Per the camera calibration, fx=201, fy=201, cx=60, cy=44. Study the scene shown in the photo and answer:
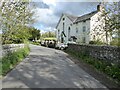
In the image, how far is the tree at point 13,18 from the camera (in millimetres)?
12952

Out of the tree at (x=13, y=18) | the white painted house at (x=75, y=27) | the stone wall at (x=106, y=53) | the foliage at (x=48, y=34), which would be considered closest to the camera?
the stone wall at (x=106, y=53)

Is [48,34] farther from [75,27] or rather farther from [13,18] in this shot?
[13,18]

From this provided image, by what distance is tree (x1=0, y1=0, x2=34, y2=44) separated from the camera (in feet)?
42.5

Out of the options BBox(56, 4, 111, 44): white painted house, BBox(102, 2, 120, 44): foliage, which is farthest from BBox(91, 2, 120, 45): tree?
BBox(56, 4, 111, 44): white painted house

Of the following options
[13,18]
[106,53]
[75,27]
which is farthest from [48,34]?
[13,18]

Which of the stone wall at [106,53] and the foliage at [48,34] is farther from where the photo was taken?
the foliage at [48,34]

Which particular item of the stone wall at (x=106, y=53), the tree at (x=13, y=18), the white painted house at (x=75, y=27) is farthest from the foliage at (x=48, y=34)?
the tree at (x=13, y=18)

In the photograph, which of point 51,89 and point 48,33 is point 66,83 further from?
point 48,33

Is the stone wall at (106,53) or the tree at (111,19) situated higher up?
the tree at (111,19)

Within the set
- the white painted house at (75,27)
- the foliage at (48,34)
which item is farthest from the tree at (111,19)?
the foliage at (48,34)

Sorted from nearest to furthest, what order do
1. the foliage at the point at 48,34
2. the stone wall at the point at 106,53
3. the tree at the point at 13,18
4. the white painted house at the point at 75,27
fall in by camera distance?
the stone wall at the point at 106,53
the tree at the point at 13,18
the white painted house at the point at 75,27
the foliage at the point at 48,34

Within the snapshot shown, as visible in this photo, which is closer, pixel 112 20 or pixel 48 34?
pixel 112 20

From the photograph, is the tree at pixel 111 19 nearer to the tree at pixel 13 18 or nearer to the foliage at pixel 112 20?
the foliage at pixel 112 20

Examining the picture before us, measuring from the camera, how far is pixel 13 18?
13.9 metres
